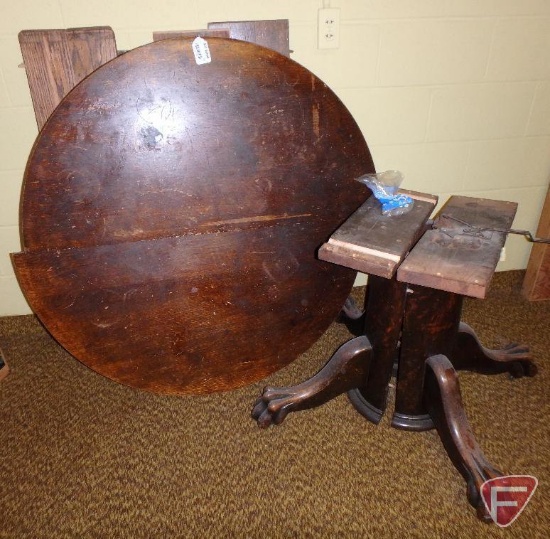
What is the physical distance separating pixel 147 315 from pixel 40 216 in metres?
0.43

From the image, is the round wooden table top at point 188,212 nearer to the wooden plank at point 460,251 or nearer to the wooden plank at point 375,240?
the wooden plank at point 375,240

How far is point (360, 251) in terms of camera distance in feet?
3.97

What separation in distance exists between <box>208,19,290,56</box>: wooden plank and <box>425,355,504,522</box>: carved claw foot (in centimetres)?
120

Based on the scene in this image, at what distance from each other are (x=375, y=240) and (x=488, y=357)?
29.4 inches

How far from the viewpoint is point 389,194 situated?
1.42 metres

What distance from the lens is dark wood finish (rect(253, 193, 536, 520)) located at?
1279 millimetres

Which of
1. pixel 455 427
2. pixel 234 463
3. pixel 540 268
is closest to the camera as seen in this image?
pixel 455 427

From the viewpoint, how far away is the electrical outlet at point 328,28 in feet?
5.50

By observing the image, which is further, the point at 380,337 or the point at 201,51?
the point at 380,337

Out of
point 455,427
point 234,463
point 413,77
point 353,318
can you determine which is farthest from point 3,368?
point 413,77

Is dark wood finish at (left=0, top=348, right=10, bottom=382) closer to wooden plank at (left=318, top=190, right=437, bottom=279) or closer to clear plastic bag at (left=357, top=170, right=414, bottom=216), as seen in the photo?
wooden plank at (left=318, top=190, right=437, bottom=279)

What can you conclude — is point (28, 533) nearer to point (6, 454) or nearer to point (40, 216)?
point (6, 454)

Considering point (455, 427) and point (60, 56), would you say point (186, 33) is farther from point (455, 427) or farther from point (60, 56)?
point (455, 427)

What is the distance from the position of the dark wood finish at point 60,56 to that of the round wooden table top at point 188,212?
34 cm
